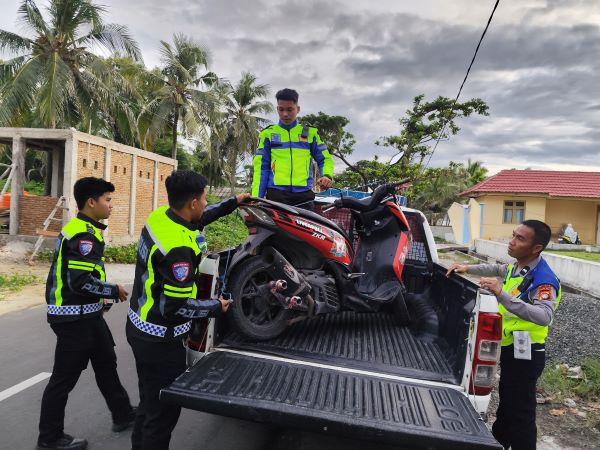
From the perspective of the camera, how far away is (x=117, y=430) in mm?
3148

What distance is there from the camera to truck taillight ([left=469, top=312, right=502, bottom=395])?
2.40m

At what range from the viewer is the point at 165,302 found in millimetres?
2248

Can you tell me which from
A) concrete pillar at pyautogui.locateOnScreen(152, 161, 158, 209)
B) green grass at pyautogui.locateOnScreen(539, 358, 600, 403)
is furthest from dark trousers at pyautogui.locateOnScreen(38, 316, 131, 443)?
concrete pillar at pyautogui.locateOnScreen(152, 161, 158, 209)

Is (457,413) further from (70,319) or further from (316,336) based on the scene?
(70,319)

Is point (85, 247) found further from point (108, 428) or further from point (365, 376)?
point (365, 376)

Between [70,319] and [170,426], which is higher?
[70,319]

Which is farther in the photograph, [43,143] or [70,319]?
[43,143]

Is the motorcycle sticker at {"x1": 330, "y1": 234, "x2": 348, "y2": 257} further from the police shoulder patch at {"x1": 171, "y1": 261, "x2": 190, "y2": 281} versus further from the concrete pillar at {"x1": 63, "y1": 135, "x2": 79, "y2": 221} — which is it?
the concrete pillar at {"x1": 63, "y1": 135, "x2": 79, "y2": 221}

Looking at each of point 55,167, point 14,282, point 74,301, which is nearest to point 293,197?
point 74,301

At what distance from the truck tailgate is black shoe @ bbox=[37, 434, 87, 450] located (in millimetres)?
1014

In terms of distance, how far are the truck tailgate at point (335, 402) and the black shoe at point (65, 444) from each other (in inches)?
39.9

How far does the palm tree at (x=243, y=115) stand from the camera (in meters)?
29.7

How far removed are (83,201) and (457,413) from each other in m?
2.47

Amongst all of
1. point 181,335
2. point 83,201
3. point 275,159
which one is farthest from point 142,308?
point 275,159
